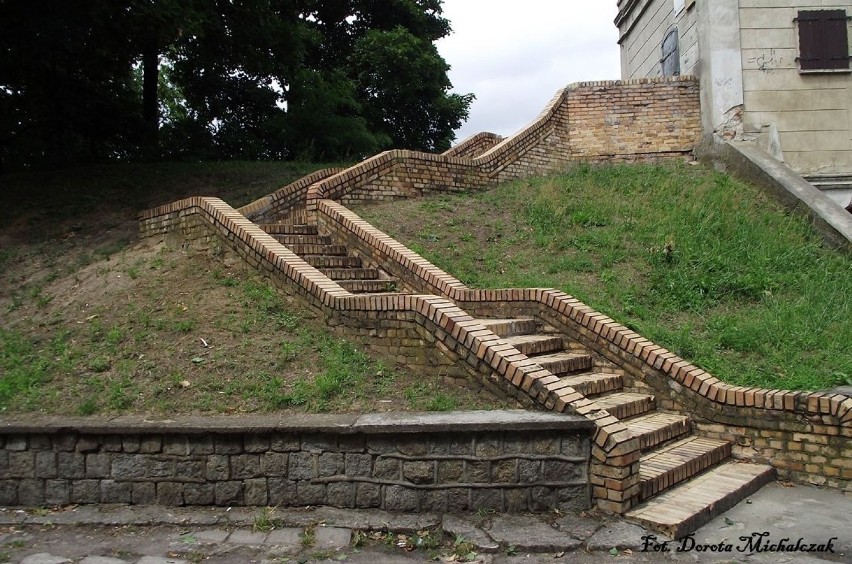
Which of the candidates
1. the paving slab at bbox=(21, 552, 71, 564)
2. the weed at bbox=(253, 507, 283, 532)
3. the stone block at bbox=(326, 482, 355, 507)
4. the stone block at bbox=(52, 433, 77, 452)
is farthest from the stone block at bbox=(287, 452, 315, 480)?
the stone block at bbox=(52, 433, 77, 452)

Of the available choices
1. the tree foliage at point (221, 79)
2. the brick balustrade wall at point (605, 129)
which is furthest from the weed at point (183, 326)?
the brick balustrade wall at point (605, 129)

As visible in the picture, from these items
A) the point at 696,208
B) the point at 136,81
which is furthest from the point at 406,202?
the point at 136,81

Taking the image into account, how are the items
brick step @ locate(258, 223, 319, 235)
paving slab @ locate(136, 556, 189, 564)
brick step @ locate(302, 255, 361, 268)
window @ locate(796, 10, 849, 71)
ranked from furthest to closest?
window @ locate(796, 10, 849, 71) → brick step @ locate(258, 223, 319, 235) → brick step @ locate(302, 255, 361, 268) → paving slab @ locate(136, 556, 189, 564)

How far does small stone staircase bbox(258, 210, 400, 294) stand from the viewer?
734 centimetres

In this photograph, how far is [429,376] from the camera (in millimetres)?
5312

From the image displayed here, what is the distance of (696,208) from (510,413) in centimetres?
603

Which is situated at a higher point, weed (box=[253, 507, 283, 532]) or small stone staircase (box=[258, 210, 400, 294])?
small stone staircase (box=[258, 210, 400, 294])

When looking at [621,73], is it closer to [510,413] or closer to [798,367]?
[798,367]

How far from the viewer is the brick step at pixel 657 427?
16.8ft

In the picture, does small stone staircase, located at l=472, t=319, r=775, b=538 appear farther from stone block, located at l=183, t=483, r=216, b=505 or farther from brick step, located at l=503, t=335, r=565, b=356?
stone block, located at l=183, t=483, r=216, b=505

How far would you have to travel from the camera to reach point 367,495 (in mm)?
4516

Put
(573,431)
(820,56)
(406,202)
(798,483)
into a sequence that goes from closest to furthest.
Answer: (573,431) → (798,483) → (406,202) → (820,56)

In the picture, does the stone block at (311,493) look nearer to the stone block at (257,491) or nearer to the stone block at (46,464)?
the stone block at (257,491)

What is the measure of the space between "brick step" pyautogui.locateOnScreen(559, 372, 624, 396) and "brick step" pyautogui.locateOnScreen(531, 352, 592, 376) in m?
0.08
